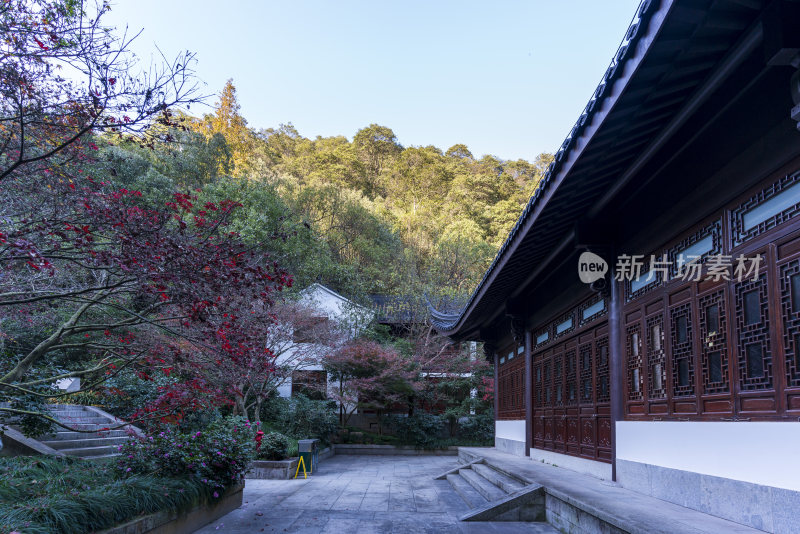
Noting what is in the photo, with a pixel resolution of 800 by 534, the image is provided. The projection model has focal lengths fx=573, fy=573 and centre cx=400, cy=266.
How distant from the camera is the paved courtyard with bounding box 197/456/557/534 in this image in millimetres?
5832

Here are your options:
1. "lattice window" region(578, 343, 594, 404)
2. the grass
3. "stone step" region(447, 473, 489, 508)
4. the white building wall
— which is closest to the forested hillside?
the white building wall

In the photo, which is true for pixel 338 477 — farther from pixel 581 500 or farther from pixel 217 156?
pixel 217 156

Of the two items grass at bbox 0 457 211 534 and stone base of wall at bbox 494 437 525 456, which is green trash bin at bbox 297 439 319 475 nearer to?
stone base of wall at bbox 494 437 525 456

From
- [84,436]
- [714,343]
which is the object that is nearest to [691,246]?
[714,343]

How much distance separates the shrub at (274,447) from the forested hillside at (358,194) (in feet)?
19.2

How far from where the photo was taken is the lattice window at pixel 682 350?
457 centimetres

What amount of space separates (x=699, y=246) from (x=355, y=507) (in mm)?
5075

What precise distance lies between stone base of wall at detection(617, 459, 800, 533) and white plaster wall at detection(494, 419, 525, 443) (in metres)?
5.56

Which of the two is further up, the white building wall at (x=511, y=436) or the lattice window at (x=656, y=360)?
the lattice window at (x=656, y=360)

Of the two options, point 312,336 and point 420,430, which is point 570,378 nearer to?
point 312,336

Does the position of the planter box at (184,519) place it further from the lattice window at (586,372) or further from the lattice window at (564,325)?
the lattice window at (564,325)

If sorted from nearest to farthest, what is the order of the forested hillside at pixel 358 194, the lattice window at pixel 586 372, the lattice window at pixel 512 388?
the lattice window at pixel 586 372 → the lattice window at pixel 512 388 → the forested hillside at pixel 358 194

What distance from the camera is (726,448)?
12.7ft

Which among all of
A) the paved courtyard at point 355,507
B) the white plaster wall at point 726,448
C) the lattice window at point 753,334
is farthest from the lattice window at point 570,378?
the lattice window at point 753,334
